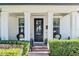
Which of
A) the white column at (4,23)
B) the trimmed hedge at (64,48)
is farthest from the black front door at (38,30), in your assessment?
the trimmed hedge at (64,48)

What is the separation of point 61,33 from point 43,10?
4367 millimetres

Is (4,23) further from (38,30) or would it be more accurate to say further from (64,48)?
(64,48)

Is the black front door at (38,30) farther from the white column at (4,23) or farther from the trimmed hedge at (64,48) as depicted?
the trimmed hedge at (64,48)

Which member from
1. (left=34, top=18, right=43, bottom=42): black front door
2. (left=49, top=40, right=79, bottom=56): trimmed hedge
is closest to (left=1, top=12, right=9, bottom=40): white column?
(left=34, top=18, right=43, bottom=42): black front door

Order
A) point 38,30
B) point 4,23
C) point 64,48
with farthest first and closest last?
point 38,30 → point 4,23 → point 64,48

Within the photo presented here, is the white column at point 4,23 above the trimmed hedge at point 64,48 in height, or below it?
above

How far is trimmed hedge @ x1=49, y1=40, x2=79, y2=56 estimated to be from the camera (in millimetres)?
11492

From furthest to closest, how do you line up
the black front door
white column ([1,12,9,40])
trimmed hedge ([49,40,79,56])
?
the black front door < white column ([1,12,9,40]) < trimmed hedge ([49,40,79,56])

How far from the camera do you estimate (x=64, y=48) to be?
11594mm

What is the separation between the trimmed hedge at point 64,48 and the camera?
37.7 ft

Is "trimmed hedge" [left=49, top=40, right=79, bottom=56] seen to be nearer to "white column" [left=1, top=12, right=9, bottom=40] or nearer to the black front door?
"white column" [left=1, top=12, right=9, bottom=40]

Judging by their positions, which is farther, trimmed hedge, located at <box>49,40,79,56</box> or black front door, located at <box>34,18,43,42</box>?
black front door, located at <box>34,18,43,42</box>

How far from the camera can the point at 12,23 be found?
19484 mm

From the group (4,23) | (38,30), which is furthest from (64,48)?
(38,30)
